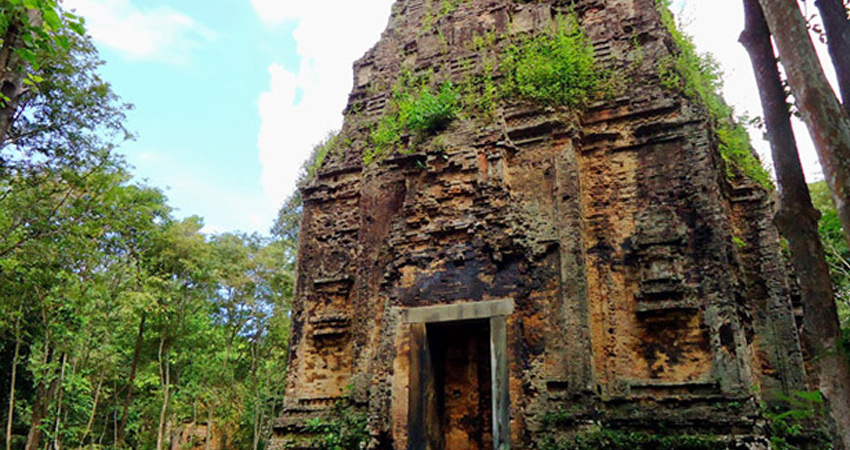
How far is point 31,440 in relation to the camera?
1373 centimetres

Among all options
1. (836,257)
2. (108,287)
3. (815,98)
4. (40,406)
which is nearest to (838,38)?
(815,98)

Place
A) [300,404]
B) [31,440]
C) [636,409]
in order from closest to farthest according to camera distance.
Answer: [636,409], [300,404], [31,440]

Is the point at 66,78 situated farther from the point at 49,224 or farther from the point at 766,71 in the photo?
the point at 766,71

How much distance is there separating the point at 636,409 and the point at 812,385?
11.9ft

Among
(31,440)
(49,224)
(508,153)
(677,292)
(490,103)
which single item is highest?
(490,103)

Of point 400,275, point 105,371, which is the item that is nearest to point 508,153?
point 400,275

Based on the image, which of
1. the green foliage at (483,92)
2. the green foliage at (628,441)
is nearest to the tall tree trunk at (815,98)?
the green foliage at (628,441)

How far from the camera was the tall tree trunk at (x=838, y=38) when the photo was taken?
3449 mm

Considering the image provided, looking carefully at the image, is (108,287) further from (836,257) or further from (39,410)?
(836,257)

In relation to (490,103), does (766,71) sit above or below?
below

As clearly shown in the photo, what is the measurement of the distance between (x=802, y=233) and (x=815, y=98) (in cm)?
74

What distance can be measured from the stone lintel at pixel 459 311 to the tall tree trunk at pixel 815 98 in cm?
478

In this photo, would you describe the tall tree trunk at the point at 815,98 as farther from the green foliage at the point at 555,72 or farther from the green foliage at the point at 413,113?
the green foliage at the point at 413,113

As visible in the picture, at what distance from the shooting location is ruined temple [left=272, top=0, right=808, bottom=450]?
7.14 meters
